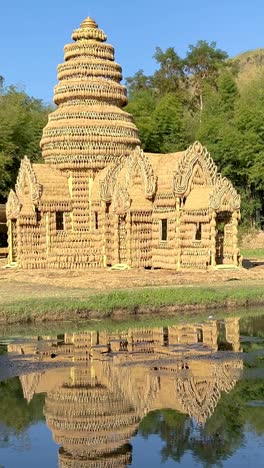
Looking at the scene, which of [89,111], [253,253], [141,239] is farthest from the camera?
[253,253]

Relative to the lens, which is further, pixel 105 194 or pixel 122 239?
pixel 105 194

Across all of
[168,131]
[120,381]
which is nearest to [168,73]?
[168,131]

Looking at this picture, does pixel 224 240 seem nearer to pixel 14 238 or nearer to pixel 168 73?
pixel 14 238

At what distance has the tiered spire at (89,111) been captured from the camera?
3139 cm

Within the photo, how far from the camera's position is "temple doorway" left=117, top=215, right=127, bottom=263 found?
29.7 metres

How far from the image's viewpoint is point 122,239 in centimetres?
2989

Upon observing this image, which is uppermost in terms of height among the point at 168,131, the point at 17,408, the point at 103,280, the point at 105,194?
the point at 168,131

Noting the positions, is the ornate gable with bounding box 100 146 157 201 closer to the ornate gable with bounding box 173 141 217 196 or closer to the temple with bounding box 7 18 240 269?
the temple with bounding box 7 18 240 269

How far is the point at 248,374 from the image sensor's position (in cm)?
1358

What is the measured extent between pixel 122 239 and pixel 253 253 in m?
12.9

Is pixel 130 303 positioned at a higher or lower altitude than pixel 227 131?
lower

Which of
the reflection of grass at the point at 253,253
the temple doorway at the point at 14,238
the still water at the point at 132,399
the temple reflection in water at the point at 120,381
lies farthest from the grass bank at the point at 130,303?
the reflection of grass at the point at 253,253

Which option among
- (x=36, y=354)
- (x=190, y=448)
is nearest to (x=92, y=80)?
(x=36, y=354)

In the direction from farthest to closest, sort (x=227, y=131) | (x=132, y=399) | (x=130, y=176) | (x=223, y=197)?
(x=227, y=131)
(x=130, y=176)
(x=223, y=197)
(x=132, y=399)
